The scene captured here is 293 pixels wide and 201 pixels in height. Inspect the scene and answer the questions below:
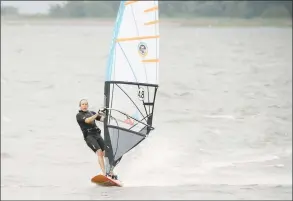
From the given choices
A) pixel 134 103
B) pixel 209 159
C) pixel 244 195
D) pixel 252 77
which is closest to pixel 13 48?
pixel 252 77

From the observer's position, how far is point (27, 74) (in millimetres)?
62031

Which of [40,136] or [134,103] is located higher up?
[134,103]

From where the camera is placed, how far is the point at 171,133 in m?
33.2

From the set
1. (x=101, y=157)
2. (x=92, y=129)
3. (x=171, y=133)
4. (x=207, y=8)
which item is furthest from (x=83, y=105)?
(x=207, y=8)

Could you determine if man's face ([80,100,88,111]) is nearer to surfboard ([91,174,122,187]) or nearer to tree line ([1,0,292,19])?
surfboard ([91,174,122,187])

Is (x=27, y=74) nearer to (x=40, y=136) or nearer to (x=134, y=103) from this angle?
(x=40, y=136)

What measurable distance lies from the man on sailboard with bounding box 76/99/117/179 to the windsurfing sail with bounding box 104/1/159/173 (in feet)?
0.27

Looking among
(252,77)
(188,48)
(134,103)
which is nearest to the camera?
(134,103)

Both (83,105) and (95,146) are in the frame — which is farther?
(95,146)

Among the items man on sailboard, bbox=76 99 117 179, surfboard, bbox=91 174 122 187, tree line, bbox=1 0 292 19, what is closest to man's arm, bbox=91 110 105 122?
man on sailboard, bbox=76 99 117 179

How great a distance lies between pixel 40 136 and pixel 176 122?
5083 mm

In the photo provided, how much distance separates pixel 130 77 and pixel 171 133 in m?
24.0

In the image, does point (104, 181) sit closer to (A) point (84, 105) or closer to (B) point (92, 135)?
(B) point (92, 135)

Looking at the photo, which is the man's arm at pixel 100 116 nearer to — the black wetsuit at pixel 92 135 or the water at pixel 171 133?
the black wetsuit at pixel 92 135
